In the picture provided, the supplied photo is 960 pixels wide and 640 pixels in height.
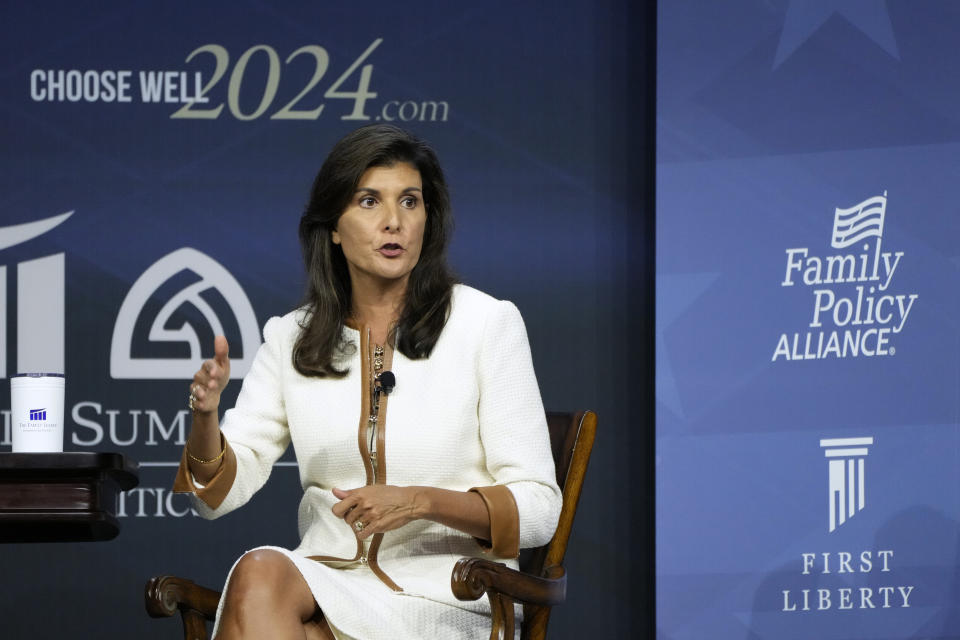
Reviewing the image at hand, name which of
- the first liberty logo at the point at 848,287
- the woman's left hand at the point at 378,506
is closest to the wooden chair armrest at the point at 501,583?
the woman's left hand at the point at 378,506

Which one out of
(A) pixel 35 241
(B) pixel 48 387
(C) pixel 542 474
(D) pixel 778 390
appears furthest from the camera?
(A) pixel 35 241

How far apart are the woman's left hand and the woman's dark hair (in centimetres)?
45

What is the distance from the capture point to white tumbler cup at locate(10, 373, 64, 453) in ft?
7.36

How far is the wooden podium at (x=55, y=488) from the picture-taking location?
2.09 m

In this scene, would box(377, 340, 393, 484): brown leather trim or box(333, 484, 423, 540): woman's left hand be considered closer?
box(333, 484, 423, 540): woman's left hand

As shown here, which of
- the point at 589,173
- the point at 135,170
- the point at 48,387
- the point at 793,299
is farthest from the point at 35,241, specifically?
the point at 793,299

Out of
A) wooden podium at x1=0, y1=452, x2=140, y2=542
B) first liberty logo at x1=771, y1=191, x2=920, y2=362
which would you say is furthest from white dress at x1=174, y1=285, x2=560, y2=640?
first liberty logo at x1=771, y1=191, x2=920, y2=362

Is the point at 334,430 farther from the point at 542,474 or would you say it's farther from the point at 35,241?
the point at 35,241

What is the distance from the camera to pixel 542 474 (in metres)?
2.47

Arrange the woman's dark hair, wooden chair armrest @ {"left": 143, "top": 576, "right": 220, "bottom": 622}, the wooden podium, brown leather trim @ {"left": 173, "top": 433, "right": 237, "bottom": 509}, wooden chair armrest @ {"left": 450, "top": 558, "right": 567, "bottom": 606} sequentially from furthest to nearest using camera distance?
the woman's dark hair, brown leather trim @ {"left": 173, "top": 433, "right": 237, "bottom": 509}, wooden chair armrest @ {"left": 143, "top": 576, "right": 220, "bottom": 622}, wooden chair armrest @ {"left": 450, "top": 558, "right": 567, "bottom": 606}, the wooden podium

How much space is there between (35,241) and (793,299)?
2686 mm

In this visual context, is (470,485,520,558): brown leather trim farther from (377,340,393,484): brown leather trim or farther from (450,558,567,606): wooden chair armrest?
(377,340,393,484): brown leather trim

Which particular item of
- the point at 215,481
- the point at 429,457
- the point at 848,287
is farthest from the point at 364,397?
the point at 848,287

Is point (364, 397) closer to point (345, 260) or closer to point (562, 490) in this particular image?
point (345, 260)
